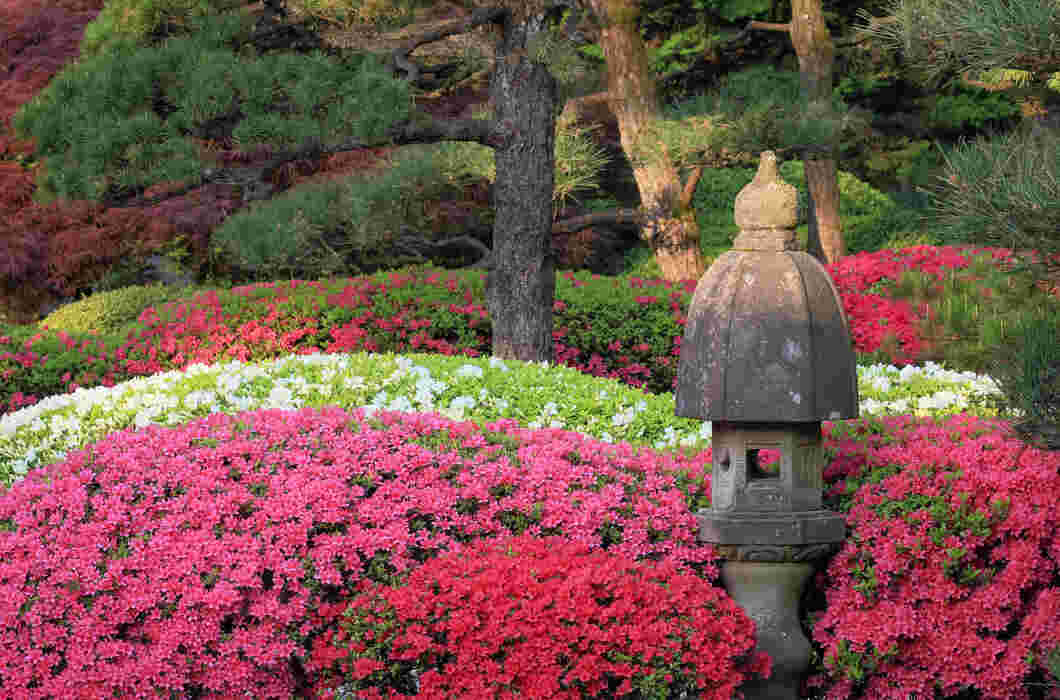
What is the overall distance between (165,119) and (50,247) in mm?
7342

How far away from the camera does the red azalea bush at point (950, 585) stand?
439cm

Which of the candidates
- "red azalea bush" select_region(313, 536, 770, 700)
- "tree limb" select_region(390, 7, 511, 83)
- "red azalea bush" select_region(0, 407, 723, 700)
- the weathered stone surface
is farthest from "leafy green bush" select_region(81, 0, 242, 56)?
"red azalea bush" select_region(313, 536, 770, 700)

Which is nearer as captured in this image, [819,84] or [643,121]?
[643,121]

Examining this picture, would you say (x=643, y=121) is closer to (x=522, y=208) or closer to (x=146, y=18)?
(x=522, y=208)

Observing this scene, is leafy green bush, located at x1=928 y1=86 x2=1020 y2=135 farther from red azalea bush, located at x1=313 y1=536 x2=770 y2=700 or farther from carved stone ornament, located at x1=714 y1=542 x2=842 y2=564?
red azalea bush, located at x1=313 y1=536 x2=770 y2=700

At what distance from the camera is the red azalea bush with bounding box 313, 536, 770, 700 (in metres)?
3.94

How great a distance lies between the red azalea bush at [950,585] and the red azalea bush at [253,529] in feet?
1.85

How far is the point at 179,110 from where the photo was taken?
696 cm

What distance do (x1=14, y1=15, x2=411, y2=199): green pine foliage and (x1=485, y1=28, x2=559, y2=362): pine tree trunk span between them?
0.91 meters

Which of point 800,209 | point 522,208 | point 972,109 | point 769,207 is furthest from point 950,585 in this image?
point 972,109

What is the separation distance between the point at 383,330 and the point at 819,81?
6.69 metres

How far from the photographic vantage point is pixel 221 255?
46.8 ft

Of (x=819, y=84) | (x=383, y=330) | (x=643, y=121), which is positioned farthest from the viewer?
(x=819, y=84)

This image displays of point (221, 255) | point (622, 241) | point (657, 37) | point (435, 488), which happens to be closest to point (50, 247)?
point (221, 255)
